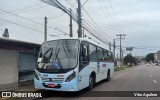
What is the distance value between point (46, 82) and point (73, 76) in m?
1.41

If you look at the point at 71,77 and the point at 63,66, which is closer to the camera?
the point at 71,77

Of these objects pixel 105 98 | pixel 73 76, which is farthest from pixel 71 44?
pixel 105 98

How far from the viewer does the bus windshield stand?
1364cm

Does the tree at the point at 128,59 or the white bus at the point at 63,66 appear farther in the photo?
the tree at the point at 128,59

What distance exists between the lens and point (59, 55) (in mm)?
13992

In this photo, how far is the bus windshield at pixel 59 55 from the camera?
13.6 meters

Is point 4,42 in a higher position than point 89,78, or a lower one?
higher

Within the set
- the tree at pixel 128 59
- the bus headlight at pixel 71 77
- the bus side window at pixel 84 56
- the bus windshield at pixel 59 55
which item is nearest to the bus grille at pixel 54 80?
the bus headlight at pixel 71 77

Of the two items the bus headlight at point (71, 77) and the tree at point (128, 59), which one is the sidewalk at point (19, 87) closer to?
the bus headlight at point (71, 77)

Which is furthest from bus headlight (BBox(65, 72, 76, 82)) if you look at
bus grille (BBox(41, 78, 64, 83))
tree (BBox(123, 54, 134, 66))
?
tree (BBox(123, 54, 134, 66))

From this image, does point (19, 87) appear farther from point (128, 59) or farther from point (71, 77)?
point (128, 59)

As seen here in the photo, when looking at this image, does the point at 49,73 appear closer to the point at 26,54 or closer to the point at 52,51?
the point at 52,51

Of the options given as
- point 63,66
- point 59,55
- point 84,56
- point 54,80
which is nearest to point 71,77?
point 63,66

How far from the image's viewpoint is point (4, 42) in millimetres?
15359
